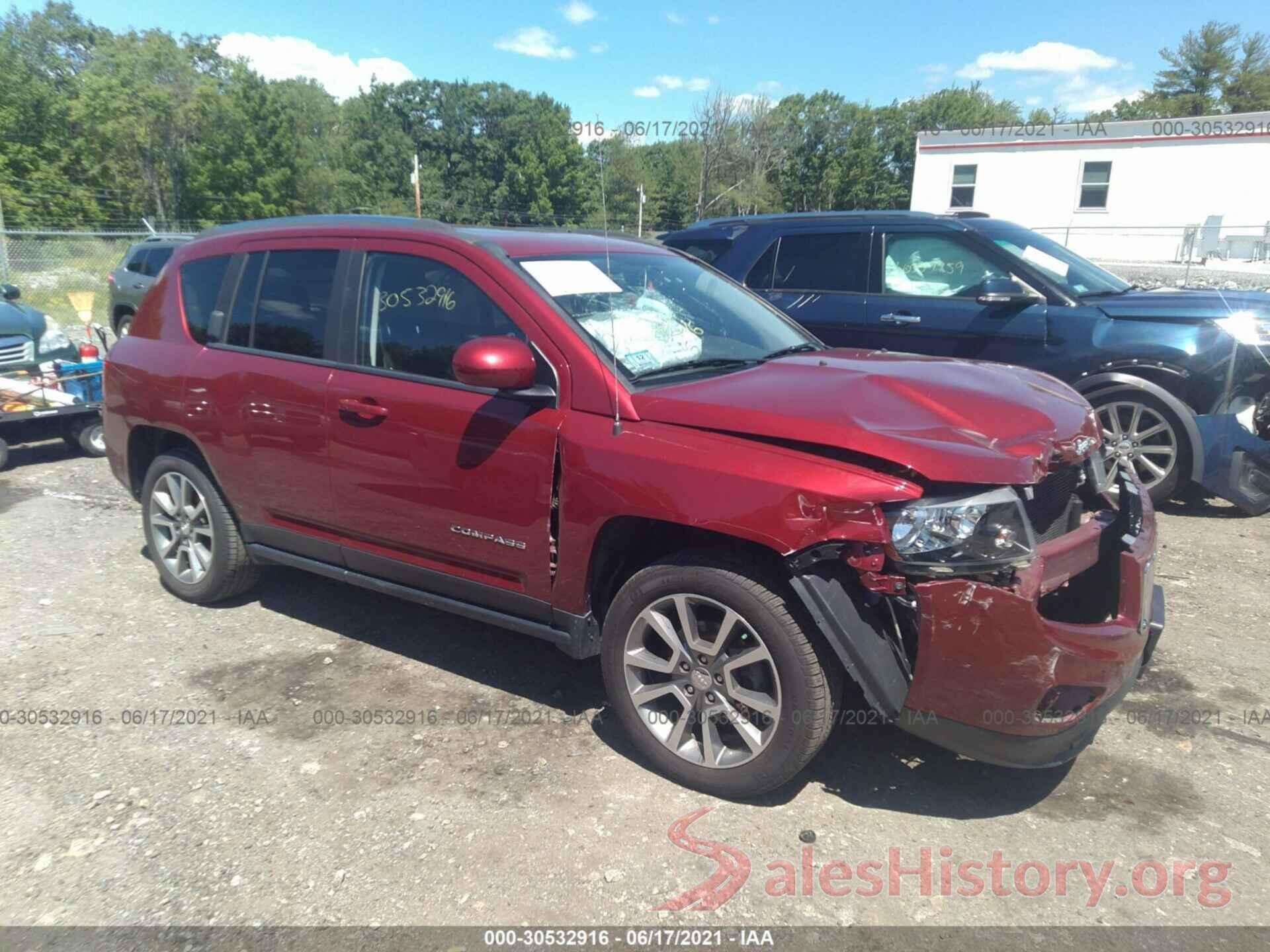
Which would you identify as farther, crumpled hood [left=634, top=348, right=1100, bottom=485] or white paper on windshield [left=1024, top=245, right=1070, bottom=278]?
white paper on windshield [left=1024, top=245, right=1070, bottom=278]

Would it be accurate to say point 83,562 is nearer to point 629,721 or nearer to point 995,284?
point 629,721

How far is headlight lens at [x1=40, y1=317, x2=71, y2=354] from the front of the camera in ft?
27.0

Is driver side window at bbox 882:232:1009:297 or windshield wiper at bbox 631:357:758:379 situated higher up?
driver side window at bbox 882:232:1009:297

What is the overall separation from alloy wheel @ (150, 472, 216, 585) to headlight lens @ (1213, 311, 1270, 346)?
629cm

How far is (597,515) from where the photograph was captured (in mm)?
3113

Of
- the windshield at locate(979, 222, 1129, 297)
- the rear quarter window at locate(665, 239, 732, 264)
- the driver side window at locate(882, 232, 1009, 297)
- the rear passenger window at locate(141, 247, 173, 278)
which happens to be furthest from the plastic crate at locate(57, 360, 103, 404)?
the windshield at locate(979, 222, 1129, 297)

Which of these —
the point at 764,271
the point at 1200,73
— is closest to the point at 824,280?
the point at 764,271

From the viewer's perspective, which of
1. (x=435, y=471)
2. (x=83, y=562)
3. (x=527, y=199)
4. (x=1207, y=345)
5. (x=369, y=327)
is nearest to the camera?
(x=435, y=471)

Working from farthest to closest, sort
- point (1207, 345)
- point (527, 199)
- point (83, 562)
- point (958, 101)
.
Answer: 1. point (958, 101)
2. point (527, 199)
3. point (1207, 345)
4. point (83, 562)

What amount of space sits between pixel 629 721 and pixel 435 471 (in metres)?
1.21

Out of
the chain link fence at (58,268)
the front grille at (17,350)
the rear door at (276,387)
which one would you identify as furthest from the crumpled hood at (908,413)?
the chain link fence at (58,268)


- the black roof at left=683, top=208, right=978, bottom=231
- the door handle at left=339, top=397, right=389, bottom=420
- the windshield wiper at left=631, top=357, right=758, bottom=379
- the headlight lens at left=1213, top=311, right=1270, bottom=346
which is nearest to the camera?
the windshield wiper at left=631, top=357, right=758, bottom=379

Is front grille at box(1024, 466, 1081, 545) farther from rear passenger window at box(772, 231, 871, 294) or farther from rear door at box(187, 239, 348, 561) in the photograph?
rear passenger window at box(772, 231, 871, 294)

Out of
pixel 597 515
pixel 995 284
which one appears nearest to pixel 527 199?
pixel 995 284
